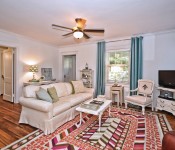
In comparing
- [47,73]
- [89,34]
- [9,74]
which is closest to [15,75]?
[9,74]

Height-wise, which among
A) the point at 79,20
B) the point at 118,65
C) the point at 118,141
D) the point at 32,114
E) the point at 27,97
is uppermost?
the point at 79,20

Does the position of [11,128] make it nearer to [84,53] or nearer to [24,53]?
[24,53]

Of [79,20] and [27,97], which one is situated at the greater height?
[79,20]

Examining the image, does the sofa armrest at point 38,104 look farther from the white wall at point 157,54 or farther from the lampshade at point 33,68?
the white wall at point 157,54

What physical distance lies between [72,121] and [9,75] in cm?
341

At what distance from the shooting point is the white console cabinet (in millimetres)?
3336

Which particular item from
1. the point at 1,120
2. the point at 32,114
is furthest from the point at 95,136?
the point at 1,120

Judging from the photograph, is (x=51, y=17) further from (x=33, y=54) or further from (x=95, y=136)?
(x=95, y=136)

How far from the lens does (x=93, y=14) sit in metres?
2.77

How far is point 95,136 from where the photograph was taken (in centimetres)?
233

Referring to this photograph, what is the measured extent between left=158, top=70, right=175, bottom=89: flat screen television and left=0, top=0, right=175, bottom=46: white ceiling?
130cm

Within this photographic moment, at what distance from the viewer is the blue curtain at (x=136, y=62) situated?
4.14m

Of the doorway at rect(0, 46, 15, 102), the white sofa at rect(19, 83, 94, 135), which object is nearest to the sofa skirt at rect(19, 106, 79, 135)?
the white sofa at rect(19, 83, 94, 135)

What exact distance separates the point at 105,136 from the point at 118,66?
9.90 ft
